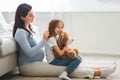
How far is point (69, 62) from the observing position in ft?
6.69

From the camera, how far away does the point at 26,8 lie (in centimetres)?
207

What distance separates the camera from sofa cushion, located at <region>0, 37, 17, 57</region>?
1665 millimetres

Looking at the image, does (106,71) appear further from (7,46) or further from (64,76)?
(7,46)

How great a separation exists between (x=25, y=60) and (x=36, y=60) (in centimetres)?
10

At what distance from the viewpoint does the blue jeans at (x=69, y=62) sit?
2004 mm

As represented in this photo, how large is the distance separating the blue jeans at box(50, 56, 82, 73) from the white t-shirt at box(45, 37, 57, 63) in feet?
0.15

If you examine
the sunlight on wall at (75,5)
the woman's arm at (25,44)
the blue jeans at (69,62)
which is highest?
the sunlight on wall at (75,5)

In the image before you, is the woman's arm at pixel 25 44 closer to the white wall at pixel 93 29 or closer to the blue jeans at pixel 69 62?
the blue jeans at pixel 69 62

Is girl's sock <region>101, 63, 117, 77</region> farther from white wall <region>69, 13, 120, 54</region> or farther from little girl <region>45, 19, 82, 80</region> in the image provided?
white wall <region>69, 13, 120, 54</region>

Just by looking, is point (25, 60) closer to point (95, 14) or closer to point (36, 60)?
point (36, 60)

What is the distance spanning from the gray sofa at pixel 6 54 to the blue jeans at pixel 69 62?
0.36 meters

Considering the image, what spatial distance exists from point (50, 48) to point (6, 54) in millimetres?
445

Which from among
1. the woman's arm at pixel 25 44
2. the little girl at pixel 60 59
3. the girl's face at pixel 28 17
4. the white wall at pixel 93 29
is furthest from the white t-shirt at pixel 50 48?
the white wall at pixel 93 29

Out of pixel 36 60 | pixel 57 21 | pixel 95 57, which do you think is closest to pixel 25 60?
pixel 36 60
